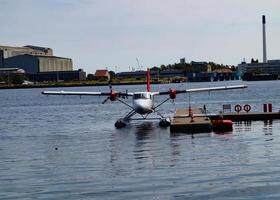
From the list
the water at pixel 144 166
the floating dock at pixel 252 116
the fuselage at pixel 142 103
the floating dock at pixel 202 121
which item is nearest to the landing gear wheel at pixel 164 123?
the floating dock at pixel 202 121

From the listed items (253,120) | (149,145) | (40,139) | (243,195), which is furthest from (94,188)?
(253,120)

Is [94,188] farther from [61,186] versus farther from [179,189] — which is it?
[179,189]

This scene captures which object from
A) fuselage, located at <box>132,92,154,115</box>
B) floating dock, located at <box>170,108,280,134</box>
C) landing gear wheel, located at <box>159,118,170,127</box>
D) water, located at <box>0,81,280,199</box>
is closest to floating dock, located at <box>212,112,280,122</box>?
floating dock, located at <box>170,108,280,134</box>

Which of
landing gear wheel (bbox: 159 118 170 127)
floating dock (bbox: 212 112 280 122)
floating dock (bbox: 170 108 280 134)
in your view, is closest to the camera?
floating dock (bbox: 170 108 280 134)

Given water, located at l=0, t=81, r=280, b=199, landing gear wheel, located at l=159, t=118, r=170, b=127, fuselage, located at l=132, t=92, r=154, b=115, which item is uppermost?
fuselage, located at l=132, t=92, r=154, b=115

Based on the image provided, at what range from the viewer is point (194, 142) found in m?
37.1

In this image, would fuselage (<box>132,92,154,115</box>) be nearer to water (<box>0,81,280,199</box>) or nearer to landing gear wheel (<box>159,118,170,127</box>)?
landing gear wheel (<box>159,118,170,127</box>)

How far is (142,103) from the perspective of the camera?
164ft

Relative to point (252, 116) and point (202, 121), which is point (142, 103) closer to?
point (202, 121)

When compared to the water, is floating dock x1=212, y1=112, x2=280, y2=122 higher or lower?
higher

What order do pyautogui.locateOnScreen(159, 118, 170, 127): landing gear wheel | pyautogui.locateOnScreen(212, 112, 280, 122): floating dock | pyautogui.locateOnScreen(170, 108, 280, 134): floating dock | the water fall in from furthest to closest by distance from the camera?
1. pyautogui.locateOnScreen(212, 112, 280, 122): floating dock
2. pyautogui.locateOnScreen(159, 118, 170, 127): landing gear wheel
3. pyautogui.locateOnScreen(170, 108, 280, 134): floating dock
4. the water

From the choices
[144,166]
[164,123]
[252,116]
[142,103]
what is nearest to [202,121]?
[164,123]

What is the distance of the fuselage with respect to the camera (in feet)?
164

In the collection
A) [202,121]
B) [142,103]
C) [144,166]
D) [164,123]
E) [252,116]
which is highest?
[142,103]
